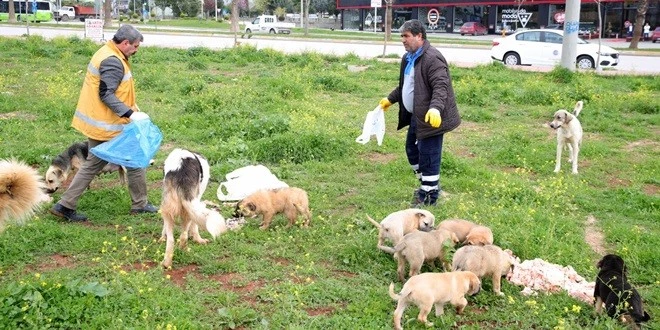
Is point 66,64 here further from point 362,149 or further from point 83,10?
point 83,10

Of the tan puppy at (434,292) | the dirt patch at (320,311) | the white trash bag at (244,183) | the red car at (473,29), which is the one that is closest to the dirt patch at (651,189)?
the tan puppy at (434,292)

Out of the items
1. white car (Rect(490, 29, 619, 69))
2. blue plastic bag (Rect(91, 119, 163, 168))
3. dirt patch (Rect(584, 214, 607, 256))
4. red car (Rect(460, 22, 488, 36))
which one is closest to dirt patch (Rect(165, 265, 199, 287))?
blue plastic bag (Rect(91, 119, 163, 168))

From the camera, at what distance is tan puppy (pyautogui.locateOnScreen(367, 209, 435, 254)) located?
5641mm

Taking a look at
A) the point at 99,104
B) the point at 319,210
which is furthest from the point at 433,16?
the point at 99,104

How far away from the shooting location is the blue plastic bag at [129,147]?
6.26 metres

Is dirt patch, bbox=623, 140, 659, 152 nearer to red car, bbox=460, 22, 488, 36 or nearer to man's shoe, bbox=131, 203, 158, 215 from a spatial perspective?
man's shoe, bbox=131, 203, 158, 215

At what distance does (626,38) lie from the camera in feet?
147

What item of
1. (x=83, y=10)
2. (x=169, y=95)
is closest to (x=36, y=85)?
(x=169, y=95)

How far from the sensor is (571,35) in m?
18.7

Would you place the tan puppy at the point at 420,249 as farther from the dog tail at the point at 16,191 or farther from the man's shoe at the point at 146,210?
the man's shoe at the point at 146,210

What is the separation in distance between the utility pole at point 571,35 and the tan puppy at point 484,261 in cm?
1533

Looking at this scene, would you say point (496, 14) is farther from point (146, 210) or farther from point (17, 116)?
point (146, 210)

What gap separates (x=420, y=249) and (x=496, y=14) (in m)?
50.0

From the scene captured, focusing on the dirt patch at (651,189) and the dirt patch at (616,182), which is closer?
the dirt patch at (651,189)
